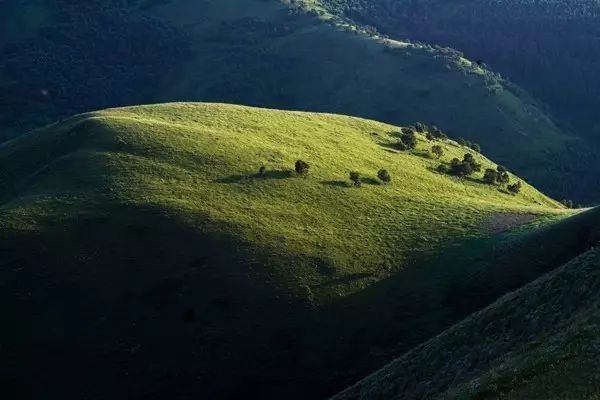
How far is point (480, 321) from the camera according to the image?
128 ft

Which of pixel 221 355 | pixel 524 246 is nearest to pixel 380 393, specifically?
pixel 221 355

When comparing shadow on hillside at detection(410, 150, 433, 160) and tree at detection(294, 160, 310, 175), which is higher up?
tree at detection(294, 160, 310, 175)

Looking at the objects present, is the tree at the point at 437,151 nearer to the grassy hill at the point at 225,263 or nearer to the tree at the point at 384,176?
the grassy hill at the point at 225,263

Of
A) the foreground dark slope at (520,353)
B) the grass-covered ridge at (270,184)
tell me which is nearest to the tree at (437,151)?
the grass-covered ridge at (270,184)

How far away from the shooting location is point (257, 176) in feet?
252

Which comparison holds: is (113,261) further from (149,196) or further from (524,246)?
(524,246)

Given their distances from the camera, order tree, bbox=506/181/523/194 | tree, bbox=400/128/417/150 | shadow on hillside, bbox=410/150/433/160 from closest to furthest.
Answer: tree, bbox=506/181/523/194 → shadow on hillside, bbox=410/150/433/160 → tree, bbox=400/128/417/150

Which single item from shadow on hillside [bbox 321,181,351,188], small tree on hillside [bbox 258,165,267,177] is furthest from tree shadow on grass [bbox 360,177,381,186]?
small tree on hillside [bbox 258,165,267,177]

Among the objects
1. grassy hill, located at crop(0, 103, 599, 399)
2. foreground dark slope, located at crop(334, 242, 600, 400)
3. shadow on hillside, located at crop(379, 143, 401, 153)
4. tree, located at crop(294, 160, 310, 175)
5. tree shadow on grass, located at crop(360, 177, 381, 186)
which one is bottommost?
grassy hill, located at crop(0, 103, 599, 399)

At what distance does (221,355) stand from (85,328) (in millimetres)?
12791

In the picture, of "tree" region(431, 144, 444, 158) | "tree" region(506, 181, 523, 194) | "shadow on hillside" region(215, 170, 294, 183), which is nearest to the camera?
"shadow on hillside" region(215, 170, 294, 183)

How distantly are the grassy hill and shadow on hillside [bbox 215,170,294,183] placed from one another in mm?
227

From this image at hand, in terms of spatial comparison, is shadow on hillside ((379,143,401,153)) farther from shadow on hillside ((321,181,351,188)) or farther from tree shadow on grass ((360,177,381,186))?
shadow on hillside ((321,181,351,188))

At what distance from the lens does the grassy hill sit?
53156 millimetres
